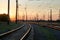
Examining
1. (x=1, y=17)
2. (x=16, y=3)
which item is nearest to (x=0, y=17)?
(x=1, y=17)

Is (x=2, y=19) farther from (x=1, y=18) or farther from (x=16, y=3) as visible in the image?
(x=16, y=3)

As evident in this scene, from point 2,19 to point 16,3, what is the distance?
3708 centimetres

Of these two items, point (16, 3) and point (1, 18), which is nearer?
point (16, 3)

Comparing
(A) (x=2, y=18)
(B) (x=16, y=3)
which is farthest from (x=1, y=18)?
(B) (x=16, y=3)

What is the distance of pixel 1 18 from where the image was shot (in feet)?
381

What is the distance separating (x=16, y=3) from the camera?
80.9 metres

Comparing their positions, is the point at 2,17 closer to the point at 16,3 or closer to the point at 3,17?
the point at 3,17

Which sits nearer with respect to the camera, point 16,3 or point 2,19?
point 16,3

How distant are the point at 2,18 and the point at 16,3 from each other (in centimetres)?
3748

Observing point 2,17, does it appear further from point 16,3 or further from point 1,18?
point 16,3

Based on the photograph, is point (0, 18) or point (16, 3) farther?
point (0, 18)

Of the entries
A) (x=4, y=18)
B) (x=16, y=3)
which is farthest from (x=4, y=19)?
(x=16, y=3)

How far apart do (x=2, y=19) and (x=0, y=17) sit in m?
2.15

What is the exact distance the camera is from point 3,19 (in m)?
116
